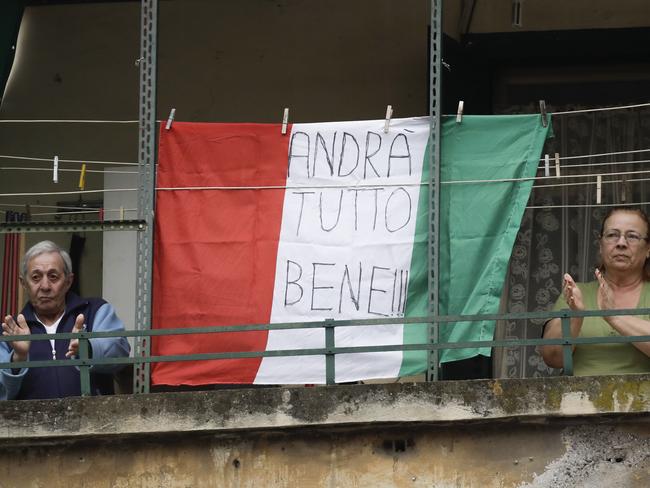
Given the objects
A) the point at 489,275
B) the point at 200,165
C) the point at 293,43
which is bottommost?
the point at 489,275

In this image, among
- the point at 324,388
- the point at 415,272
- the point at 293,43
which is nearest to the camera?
the point at 324,388

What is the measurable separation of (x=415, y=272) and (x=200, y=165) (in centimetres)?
131

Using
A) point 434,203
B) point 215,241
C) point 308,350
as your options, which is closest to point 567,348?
point 434,203

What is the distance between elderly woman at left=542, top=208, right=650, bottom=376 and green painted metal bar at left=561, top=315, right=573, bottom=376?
0.20m

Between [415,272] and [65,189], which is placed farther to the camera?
[65,189]

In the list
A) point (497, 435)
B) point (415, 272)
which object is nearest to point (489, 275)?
point (415, 272)

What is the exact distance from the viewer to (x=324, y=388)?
764cm

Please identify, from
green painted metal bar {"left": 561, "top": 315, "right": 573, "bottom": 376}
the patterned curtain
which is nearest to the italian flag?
green painted metal bar {"left": 561, "top": 315, "right": 573, "bottom": 376}

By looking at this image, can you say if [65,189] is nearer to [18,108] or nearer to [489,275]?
[18,108]

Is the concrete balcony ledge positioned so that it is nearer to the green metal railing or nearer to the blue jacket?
the green metal railing

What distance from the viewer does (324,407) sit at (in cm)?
762

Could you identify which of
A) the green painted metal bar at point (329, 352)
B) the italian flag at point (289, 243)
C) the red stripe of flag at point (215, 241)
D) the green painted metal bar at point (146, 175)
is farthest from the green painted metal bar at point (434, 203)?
the green painted metal bar at point (146, 175)

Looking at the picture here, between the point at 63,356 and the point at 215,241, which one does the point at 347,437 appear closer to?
the point at 215,241

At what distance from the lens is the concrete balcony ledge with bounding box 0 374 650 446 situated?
754cm
